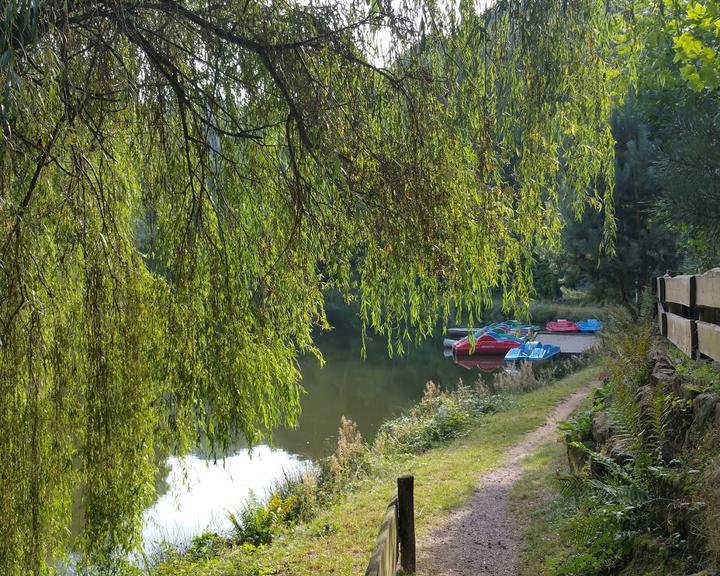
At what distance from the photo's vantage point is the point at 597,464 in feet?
18.9

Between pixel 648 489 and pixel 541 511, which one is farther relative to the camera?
pixel 541 511

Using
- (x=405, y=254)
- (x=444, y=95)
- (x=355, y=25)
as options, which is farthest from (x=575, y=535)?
(x=355, y=25)

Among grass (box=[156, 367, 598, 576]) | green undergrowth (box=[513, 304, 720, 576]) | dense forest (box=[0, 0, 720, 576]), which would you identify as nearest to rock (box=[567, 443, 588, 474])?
green undergrowth (box=[513, 304, 720, 576])

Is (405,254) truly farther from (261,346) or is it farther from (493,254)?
(261,346)

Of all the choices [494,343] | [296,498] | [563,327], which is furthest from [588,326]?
[296,498]

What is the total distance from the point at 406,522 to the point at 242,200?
9.49ft

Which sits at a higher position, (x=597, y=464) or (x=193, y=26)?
(x=193, y=26)

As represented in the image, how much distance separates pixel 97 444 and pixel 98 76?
2.03 metres

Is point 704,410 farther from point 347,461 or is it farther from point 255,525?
point 347,461

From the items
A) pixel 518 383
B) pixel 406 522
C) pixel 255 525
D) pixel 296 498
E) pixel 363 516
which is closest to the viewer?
pixel 406 522

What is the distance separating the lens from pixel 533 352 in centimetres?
2630

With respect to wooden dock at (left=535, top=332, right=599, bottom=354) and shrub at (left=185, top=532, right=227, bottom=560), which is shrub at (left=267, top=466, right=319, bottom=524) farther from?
wooden dock at (left=535, top=332, right=599, bottom=354)

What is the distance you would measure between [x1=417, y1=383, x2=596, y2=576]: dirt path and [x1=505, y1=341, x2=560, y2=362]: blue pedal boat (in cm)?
1647

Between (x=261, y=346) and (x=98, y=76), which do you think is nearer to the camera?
(x=98, y=76)
